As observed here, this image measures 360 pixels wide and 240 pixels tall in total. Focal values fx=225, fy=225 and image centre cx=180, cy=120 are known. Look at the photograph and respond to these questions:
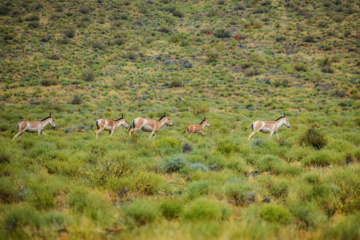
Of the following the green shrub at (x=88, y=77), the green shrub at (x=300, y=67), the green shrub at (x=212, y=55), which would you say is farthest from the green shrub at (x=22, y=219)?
the green shrub at (x=300, y=67)

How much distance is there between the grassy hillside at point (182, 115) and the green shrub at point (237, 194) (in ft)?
0.15

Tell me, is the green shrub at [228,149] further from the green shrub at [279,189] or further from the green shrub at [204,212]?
the green shrub at [204,212]

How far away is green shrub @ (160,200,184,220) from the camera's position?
180 inches

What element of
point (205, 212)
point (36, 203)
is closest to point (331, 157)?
point (205, 212)

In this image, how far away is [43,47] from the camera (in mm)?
36250

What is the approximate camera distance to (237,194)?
5.70 m

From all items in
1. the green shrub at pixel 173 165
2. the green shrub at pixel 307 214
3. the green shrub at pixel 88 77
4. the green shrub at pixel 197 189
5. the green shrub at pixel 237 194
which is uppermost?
the green shrub at pixel 307 214

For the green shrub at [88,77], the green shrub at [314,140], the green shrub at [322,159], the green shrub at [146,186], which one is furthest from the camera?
the green shrub at [88,77]

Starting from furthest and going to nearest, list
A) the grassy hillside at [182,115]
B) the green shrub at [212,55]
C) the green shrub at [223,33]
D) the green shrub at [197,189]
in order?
1. the green shrub at [223,33]
2. the green shrub at [212,55]
3. the green shrub at [197,189]
4. the grassy hillside at [182,115]

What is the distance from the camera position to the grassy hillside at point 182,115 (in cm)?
446

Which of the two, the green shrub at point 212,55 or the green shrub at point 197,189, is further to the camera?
the green shrub at point 212,55

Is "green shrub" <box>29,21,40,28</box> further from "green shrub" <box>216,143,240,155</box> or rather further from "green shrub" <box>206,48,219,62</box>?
"green shrub" <box>216,143,240,155</box>

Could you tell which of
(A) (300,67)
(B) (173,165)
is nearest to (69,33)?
(A) (300,67)

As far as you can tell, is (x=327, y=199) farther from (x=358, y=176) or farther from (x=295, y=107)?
(x=295, y=107)
